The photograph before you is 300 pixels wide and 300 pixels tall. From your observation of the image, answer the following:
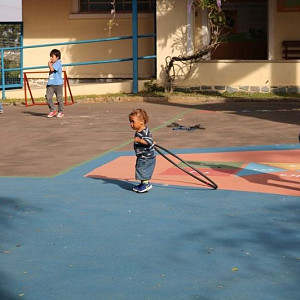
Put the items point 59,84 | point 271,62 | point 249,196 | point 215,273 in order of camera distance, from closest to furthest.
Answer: point 215,273 → point 249,196 → point 59,84 → point 271,62

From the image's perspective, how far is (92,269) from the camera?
7.28m

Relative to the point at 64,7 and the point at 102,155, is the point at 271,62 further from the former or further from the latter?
the point at 102,155

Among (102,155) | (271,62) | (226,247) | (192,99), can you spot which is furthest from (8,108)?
(226,247)

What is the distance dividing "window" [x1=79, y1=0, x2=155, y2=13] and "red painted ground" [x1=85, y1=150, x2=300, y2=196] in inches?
485

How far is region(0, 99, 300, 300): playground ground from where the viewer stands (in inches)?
271

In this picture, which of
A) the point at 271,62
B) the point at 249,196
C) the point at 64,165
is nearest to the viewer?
the point at 249,196

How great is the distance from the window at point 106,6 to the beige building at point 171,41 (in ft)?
0.09

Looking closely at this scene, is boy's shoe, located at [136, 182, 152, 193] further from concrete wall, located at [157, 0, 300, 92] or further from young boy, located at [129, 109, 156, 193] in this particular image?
concrete wall, located at [157, 0, 300, 92]

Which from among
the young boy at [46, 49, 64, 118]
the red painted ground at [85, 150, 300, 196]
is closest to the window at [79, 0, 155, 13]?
the young boy at [46, 49, 64, 118]

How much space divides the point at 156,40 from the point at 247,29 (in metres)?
4.35

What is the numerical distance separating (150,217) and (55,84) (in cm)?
1021

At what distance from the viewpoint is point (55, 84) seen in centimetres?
1902

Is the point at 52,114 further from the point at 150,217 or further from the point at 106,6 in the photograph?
the point at 150,217

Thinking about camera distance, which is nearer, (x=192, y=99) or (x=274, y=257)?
(x=274, y=257)
